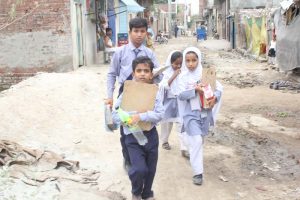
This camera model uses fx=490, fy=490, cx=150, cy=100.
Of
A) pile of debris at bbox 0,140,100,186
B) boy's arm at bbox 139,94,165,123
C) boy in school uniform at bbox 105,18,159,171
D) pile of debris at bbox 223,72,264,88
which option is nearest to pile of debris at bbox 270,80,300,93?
pile of debris at bbox 223,72,264,88

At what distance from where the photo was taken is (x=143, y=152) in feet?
13.9

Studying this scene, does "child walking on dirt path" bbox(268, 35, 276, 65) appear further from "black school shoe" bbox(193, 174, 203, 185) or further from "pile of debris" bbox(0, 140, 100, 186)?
"pile of debris" bbox(0, 140, 100, 186)

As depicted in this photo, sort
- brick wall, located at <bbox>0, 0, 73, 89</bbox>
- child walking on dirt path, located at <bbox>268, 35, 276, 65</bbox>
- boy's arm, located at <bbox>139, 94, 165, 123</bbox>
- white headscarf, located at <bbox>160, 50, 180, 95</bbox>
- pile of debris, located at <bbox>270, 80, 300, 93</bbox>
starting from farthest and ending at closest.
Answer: child walking on dirt path, located at <bbox>268, 35, 276, 65</bbox>
brick wall, located at <bbox>0, 0, 73, 89</bbox>
pile of debris, located at <bbox>270, 80, 300, 93</bbox>
white headscarf, located at <bbox>160, 50, 180, 95</bbox>
boy's arm, located at <bbox>139, 94, 165, 123</bbox>

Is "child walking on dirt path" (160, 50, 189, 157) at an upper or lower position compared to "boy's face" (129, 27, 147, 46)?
lower

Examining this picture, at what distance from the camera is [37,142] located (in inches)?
256

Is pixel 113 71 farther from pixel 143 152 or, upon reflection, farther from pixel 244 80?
pixel 244 80

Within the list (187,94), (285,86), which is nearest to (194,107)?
(187,94)

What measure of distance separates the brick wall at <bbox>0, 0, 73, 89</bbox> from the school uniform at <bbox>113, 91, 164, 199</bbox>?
9675 millimetres

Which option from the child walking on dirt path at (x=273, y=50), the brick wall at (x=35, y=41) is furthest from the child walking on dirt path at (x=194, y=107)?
the child walking on dirt path at (x=273, y=50)

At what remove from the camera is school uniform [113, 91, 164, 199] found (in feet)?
13.6

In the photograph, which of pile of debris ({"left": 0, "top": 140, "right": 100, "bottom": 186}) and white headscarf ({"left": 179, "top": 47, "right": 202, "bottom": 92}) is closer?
pile of debris ({"left": 0, "top": 140, "right": 100, "bottom": 186})

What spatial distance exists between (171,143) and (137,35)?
92.6 inches

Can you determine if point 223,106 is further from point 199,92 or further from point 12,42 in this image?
point 12,42

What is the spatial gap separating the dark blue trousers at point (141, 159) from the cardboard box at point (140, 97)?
148 millimetres
